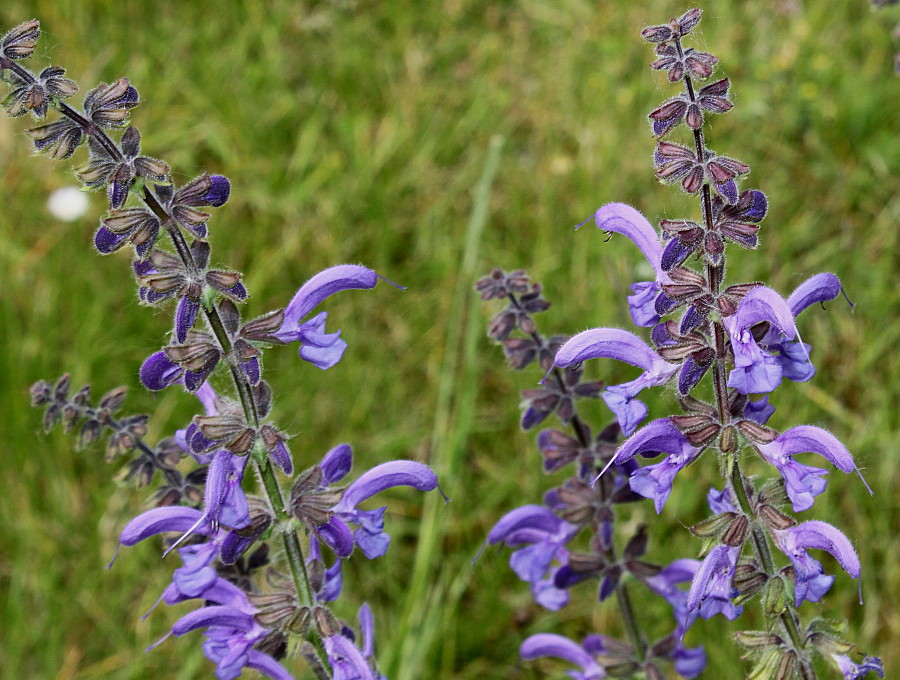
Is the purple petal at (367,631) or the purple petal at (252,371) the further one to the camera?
the purple petal at (367,631)

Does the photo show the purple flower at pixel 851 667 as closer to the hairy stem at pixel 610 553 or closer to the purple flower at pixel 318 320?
the hairy stem at pixel 610 553

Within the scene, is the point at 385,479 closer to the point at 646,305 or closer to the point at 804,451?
the point at 646,305

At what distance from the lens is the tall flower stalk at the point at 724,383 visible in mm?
1838

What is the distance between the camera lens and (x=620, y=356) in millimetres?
2059

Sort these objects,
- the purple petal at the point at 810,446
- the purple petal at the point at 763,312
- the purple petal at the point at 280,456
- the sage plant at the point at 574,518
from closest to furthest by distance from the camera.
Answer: the purple petal at the point at 763,312 < the purple petal at the point at 810,446 < the purple petal at the point at 280,456 < the sage plant at the point at 574,518

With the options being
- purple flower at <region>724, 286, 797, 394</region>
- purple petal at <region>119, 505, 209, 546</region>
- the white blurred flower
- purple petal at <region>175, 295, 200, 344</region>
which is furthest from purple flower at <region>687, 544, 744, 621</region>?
the white blurred flower

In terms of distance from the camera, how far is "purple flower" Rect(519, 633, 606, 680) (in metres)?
2.62

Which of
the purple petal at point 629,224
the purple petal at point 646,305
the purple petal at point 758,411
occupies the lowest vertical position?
the purple petal at point 758,411

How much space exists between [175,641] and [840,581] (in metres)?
2.26

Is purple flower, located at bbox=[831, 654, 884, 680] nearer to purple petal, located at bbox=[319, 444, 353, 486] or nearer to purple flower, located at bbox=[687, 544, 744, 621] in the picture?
purple flower, located at bbox=[687, 544, 744, 621]

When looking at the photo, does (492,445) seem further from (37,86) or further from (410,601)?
(37,86)

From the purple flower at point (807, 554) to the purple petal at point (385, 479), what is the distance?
727 mm

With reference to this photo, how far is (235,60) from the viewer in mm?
5609

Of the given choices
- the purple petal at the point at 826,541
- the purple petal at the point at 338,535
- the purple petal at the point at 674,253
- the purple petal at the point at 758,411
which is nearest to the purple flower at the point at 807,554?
the purple petal at the point at 826,541
